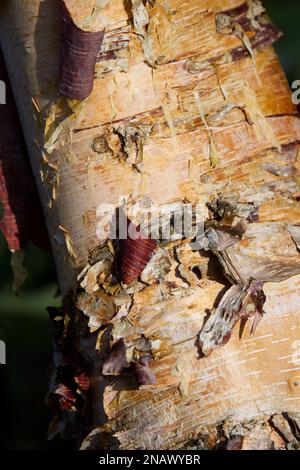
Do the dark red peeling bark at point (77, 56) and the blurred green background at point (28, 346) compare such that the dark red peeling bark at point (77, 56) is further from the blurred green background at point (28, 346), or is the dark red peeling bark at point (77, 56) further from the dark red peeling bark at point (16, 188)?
the blurred green background at point (28, 346)

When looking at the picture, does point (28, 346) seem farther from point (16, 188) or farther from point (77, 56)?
point (77, 56)

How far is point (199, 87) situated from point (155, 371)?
0.28 m

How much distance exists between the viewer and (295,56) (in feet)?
6.88

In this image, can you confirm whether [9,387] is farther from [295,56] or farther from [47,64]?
[47,64]

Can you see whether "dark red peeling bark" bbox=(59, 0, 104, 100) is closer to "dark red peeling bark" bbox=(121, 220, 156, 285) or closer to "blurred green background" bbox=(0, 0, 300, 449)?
"dark red peeling bark" bbox=(121, 220, 156, 285)

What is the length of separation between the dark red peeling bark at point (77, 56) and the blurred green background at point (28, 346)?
4.16 feet

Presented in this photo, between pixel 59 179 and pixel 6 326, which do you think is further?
pixel 6 326

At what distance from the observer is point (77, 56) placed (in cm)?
74

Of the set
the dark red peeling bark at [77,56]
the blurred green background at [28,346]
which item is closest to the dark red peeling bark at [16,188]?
the dark red peeling bark at [77,56]

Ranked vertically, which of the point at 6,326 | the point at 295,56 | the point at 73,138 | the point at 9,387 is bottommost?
the point at 9,387

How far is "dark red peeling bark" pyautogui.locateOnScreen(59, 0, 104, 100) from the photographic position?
2.42ft

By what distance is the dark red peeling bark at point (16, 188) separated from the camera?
899mm

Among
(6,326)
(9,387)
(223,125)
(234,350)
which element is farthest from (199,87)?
(9,387)

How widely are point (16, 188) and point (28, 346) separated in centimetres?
117
